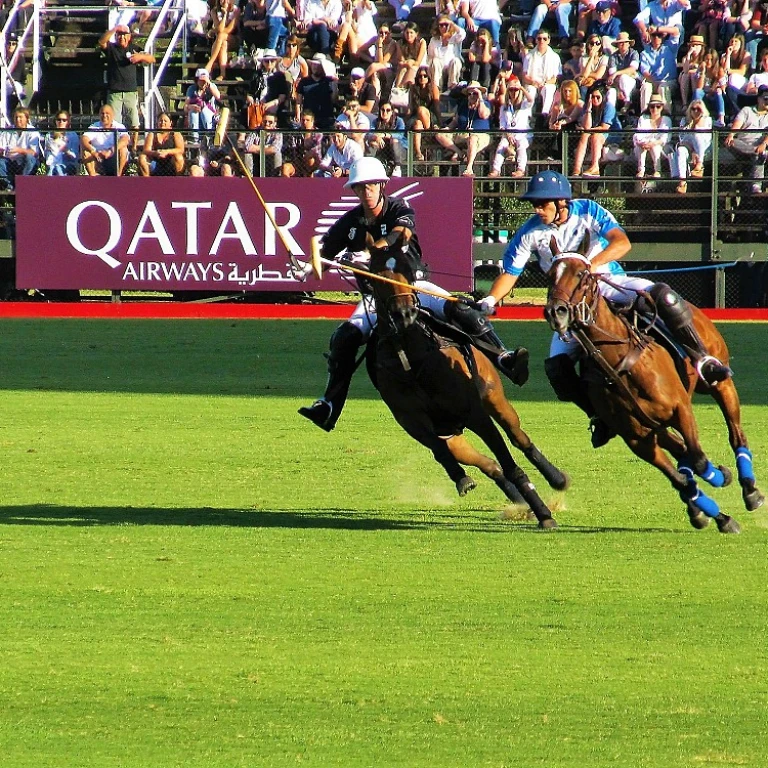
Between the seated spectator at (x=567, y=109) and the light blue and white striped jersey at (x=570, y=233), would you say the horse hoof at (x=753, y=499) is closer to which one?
the light blue and white striped jersey at (x=570, y=233)

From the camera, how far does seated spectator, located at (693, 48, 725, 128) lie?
2391cm

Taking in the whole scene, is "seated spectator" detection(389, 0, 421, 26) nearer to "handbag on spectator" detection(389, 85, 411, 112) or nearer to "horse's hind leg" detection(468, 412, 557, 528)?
"handbag on spectator" detection(389, 85, 411, 112)

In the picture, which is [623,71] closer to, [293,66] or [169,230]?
[293,66]

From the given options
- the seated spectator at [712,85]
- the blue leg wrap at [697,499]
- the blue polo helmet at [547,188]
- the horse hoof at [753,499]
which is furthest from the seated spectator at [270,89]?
the blue leg wrap at [697,499]

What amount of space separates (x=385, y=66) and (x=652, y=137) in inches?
219

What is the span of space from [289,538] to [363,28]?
19.7 meters

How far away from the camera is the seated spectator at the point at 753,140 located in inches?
888

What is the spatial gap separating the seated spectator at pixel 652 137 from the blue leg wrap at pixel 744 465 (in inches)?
543

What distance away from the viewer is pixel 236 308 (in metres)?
23.5

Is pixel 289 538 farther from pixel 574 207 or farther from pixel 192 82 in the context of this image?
pixel 192 82

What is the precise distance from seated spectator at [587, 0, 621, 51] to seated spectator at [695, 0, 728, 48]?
1.40m

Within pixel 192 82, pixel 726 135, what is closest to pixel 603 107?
pixel 726 135

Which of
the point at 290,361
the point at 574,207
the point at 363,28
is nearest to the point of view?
the point at 574,207

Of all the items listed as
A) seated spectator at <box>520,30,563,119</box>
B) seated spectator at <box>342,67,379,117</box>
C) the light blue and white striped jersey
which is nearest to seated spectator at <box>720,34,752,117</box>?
seated spectator at <box>520,30,563,119</box>
